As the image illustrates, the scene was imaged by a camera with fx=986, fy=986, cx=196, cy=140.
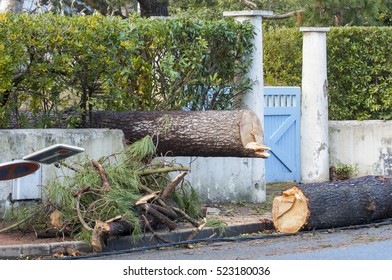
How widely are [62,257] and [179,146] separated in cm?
283

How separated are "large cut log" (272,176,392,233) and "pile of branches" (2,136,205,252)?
1065 mm

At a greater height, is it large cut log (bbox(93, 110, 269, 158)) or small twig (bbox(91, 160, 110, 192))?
large cut log (bbox(93, 110, 269, 158))

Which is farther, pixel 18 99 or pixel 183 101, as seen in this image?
pixel 183 101

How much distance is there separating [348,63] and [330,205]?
6.25 meters

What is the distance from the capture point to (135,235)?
10.6 meters

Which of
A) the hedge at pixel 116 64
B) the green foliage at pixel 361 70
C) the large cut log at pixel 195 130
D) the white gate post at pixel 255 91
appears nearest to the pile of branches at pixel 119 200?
the large cut log at pixel 195 130

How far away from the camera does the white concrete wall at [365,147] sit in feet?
57.5

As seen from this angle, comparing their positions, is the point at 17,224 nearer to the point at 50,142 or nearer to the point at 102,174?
the point at 102,174

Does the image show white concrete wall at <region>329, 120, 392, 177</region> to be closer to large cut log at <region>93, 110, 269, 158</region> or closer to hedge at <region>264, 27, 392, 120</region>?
hedge at <region>264, 27, 392, 120</region>

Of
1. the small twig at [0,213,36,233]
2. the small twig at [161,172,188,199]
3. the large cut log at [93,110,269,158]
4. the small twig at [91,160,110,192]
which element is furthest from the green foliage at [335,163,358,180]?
the small twig at [0,213,36,233]

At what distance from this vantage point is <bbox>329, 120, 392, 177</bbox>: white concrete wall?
17.5 m
